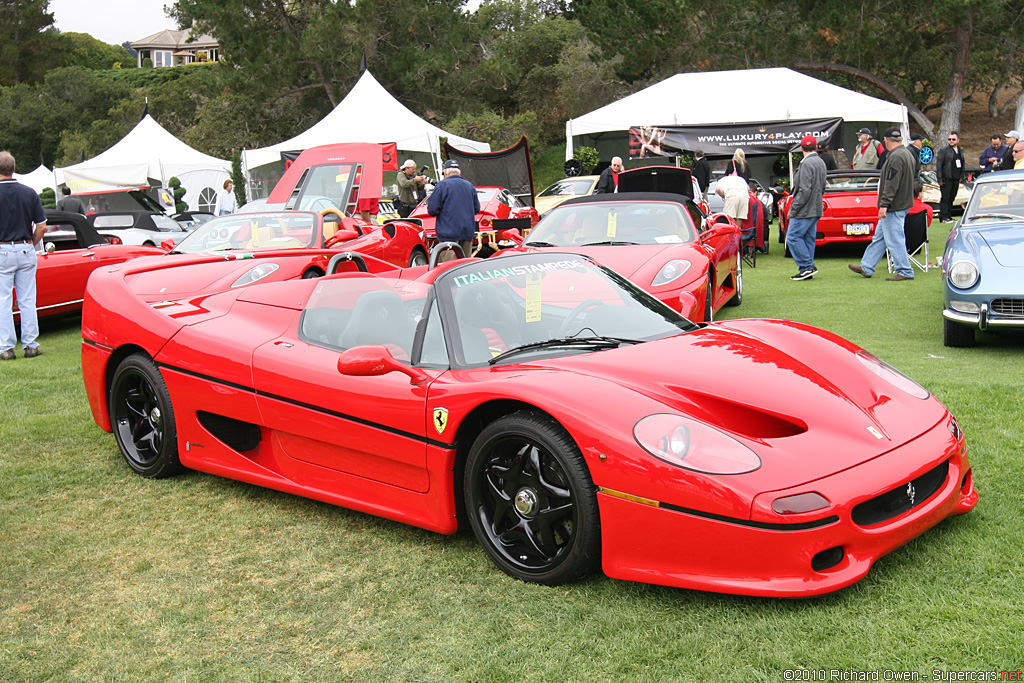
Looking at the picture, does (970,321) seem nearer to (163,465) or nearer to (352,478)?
(352,478)

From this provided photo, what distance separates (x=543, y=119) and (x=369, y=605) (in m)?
41.8

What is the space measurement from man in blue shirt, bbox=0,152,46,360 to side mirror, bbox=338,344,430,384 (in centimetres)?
622

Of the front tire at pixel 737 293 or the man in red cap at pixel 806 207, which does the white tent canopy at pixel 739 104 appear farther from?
the front tire at pixel 737 293

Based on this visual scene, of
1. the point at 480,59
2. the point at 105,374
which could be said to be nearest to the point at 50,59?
the point at 480,59

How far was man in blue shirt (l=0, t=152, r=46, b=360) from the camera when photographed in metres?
8.05

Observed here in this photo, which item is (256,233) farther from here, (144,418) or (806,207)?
(806,207)

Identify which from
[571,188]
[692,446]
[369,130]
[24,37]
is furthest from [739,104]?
[24,37]

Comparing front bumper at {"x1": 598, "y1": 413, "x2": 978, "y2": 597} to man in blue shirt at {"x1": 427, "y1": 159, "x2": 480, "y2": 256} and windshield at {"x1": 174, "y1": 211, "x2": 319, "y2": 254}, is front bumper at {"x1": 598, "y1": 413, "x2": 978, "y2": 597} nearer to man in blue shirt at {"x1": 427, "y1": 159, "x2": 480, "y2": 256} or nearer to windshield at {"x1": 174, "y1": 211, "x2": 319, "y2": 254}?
windshield at {"x1": 174, "y1": 211, "x2": 319, "y2": 254}

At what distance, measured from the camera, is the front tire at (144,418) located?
4441mm

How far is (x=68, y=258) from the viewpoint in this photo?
31.7 feet

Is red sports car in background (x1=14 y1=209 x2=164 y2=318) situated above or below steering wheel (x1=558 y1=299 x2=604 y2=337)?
below

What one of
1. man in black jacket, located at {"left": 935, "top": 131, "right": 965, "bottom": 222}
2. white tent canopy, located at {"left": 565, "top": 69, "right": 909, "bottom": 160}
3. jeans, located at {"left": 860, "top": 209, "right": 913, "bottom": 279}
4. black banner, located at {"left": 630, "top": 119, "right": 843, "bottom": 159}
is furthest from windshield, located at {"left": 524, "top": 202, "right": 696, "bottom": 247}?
man in black jacket, located at {"left": 935, "top": 131, "right": 965, "bottom": 222}

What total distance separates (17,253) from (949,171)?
54.0ft

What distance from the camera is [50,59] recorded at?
64938 mm
